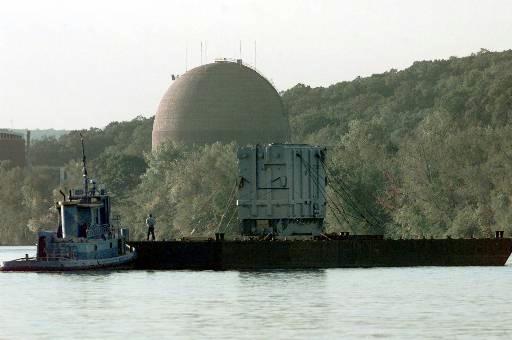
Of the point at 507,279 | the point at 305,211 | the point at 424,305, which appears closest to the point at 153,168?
the point at 305,211

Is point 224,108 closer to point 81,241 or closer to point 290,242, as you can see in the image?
point 290,242

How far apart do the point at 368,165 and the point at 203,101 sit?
2013 inches

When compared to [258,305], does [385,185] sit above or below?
above

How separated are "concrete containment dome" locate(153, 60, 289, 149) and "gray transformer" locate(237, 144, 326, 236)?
268 feet

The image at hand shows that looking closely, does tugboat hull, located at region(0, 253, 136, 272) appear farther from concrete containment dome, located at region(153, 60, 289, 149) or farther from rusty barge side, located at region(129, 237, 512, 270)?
concrete containment dome, located at region(153, 60, 289, 149)

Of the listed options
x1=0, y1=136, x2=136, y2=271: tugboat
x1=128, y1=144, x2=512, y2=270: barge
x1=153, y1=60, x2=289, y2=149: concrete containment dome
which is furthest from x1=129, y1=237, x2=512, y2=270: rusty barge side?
x1=153, y1=60, x2=289, y2=149: concrete containment dome

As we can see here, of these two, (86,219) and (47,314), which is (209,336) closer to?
(47,314)

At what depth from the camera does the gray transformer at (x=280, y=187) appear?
106m

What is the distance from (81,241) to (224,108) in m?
96.4

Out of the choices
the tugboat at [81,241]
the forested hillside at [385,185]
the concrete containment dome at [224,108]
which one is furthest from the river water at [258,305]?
the concrete containment dome at [224,108]

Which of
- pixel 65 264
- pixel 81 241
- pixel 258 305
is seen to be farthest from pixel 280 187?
pixel 258 305

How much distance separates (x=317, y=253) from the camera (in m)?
100

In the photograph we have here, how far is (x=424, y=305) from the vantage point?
65.6 meters

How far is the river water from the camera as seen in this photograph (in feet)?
181
